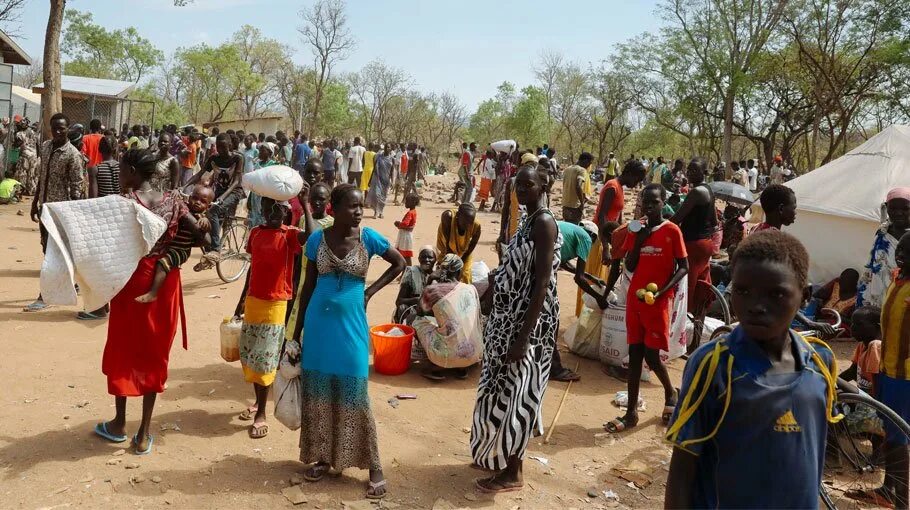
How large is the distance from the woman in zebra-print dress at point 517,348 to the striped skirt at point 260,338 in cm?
135

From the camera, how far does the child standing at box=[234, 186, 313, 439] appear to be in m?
4.14

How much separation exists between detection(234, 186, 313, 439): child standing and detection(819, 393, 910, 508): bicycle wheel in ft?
10.2

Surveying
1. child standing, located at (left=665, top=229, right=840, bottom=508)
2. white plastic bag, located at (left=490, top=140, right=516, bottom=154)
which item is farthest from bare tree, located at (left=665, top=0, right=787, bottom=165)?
child standing, located at (left=665, top=229, right=840, bottom=508)

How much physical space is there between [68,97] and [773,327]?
28.9 meters

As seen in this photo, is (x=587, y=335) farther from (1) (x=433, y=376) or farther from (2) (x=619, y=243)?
(1) (x=433, y=376)

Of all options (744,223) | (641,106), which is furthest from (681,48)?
(744,223)

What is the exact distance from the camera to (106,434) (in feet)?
12.9

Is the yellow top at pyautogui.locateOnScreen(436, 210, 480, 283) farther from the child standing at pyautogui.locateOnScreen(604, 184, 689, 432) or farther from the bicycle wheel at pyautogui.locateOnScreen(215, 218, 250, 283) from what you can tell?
the bicycle wheel at pyautogui.locateOnScreen(215, 218, 250, 283)

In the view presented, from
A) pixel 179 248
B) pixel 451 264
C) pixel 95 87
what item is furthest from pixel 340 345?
pixel 95 87

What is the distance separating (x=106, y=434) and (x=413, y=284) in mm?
2851

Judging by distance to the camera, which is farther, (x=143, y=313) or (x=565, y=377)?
(x=565, y=377)

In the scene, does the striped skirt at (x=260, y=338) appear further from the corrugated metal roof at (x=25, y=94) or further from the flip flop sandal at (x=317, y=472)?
the corrugated metal roof at (x=25, y=94)

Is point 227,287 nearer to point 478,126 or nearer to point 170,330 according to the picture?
point 170,330

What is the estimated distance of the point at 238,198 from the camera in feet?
30.2
